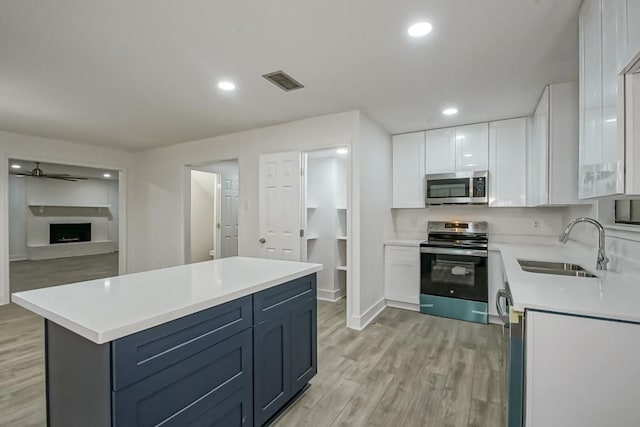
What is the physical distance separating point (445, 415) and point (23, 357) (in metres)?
3.46

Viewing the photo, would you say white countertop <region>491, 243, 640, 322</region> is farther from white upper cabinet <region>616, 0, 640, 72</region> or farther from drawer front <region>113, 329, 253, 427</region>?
drawer front <region>113, 329, 253, 427</region>

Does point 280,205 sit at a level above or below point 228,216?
above

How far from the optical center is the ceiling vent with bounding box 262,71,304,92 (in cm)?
241

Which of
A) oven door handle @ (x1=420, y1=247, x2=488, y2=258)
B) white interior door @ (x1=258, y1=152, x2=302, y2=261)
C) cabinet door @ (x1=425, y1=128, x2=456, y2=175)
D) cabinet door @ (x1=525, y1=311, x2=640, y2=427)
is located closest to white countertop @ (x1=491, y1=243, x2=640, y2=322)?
cabinet door @ (x1=525, y1=311, x2=640, y2=427)

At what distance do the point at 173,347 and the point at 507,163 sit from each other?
3.77 metres

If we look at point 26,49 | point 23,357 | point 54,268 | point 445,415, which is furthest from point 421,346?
point 54,268

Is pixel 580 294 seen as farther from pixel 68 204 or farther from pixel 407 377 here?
pixel 68 204

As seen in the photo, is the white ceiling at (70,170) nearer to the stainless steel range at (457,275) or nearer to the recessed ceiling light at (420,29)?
the stainless steel range at (457,275)

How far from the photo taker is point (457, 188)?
3684mm

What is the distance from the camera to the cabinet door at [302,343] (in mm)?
1880

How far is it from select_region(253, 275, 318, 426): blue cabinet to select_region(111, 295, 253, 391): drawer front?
0.60 ft

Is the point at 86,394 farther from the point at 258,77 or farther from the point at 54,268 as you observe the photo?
the point at 54,268

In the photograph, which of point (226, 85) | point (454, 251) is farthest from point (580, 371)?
point (226, 85)

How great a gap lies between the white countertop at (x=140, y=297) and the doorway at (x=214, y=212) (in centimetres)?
417
